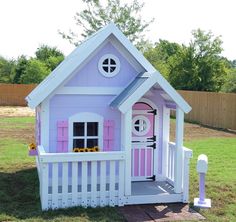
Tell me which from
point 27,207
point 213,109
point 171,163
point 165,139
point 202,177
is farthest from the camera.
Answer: point 213,109

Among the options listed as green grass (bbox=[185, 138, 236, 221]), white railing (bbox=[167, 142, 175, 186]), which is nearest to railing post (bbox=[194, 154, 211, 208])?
green grass (bbox=[185, 138, 236, 221])

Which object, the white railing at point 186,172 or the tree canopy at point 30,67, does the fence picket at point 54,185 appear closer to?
the white railing at point 186,172

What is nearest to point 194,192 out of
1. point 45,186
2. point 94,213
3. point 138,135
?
point 138,135

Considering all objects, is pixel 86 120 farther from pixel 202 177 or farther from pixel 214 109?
pixel 214 109

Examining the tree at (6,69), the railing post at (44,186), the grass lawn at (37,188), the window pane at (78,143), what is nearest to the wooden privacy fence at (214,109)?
the grass lawn at (37,188)

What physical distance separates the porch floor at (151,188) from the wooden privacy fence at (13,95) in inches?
1390

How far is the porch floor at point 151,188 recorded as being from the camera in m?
8.59

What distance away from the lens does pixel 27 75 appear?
57438 mm

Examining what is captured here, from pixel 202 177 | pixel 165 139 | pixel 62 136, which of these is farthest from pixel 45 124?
pixel 202 177

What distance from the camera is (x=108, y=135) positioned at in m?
8.96

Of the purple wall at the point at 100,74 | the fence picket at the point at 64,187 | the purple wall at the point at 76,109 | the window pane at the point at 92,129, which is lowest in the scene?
the fence picket at the point at 64,187

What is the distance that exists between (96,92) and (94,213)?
2730 millimetres

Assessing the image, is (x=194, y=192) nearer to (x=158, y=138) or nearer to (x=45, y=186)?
(x=158, y=138)

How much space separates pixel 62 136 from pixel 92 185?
1.45m
